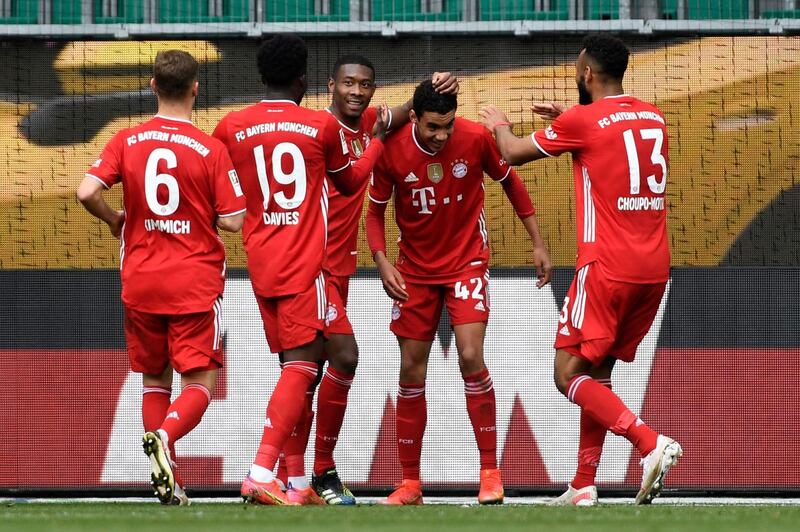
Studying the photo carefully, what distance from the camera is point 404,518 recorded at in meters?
5.43

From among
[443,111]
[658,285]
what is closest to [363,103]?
[443,111]

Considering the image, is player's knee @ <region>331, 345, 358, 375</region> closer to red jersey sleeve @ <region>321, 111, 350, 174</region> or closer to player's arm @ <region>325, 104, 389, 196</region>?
player's arm @ <region>325, 104, 389, 196</region>

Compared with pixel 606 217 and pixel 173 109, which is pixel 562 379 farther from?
pixel 173 109

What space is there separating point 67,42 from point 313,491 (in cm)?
360

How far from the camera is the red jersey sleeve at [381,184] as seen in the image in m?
7.40

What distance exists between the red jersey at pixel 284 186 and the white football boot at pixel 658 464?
5.72ft

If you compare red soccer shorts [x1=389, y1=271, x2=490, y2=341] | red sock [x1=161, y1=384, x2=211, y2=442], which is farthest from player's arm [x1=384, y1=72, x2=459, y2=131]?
red sock [x1=161, y1=384, x2=211, y2=442]

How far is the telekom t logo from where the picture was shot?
7332mm

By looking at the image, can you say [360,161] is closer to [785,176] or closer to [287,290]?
[287,290]

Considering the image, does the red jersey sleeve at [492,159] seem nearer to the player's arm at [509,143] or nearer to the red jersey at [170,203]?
the player's arm at [509,143]

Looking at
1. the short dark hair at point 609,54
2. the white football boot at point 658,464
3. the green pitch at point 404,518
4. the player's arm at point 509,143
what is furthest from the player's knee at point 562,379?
→ the short dark hair at point 609,54

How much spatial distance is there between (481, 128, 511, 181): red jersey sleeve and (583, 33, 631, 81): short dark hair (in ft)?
2.75

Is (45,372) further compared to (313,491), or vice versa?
(45,372)

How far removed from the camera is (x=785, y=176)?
8672 millimetres
